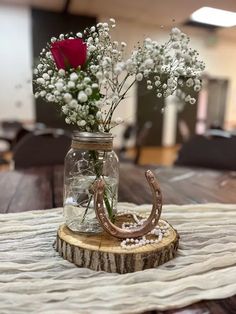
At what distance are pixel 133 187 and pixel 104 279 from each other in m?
0.80

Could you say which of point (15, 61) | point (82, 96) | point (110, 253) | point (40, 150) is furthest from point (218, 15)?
point (15, 61)

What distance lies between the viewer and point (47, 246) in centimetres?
79

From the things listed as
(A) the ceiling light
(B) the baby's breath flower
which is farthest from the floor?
Result: (B) the baby's breath flower

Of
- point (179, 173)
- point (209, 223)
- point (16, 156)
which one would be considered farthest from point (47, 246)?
point (16, 156)

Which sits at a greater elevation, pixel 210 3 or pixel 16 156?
pixel 210 3

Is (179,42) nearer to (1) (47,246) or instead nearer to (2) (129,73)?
(2) (129,73)

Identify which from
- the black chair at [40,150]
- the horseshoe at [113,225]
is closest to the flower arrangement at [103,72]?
the horseshoe at [113,225]

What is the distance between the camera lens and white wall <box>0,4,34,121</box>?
17.1 ft

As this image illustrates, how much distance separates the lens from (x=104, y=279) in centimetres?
64

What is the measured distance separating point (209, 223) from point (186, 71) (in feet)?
1.66

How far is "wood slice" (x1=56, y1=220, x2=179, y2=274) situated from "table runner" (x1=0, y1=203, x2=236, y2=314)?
2 centimetres

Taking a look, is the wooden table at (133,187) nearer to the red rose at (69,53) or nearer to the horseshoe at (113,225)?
the horseshoe at (113,225)

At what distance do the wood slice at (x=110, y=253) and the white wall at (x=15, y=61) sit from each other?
4.89 m

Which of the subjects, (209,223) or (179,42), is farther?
(209,223)
